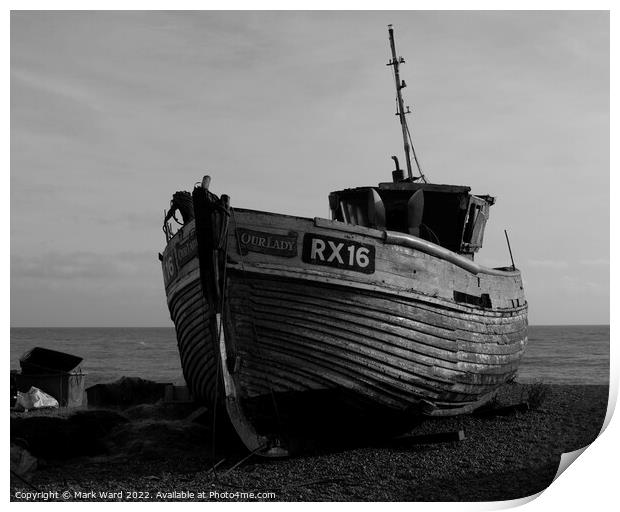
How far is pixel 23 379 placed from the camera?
12.9 metres

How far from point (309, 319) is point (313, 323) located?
68mm

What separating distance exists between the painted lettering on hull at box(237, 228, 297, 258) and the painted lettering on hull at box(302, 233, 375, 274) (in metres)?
0.16

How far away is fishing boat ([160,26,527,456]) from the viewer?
8.55 m

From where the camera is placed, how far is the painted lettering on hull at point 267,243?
8539 millimetres

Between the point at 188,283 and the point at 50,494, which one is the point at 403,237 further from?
the point at 50,494

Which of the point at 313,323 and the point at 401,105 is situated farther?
the point at 401,105

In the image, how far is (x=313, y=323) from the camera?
8.61 metres

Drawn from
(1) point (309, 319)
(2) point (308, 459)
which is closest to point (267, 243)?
(1) point (309, 319)

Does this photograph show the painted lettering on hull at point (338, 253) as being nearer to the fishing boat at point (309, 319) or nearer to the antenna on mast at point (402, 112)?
the fishing boat at point (309, 319)

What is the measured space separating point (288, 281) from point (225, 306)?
2.59 ft

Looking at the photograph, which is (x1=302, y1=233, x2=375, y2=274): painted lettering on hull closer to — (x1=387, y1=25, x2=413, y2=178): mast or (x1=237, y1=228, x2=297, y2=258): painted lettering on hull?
(x1=237, y1=228, x2=297, y2=258): painted lettering on hull

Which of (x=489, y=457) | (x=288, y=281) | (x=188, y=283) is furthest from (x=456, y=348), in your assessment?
(x=188, y=283)

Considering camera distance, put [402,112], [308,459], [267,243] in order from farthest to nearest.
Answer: [402,112] < [308,459] < [267,243]

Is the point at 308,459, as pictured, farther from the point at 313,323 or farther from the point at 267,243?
the point at 267,243
